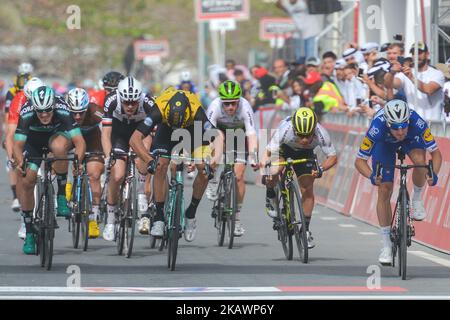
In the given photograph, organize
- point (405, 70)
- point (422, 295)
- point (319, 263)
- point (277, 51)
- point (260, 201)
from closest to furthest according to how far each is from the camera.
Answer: point (422, 295)
point (319, 263)
point (405, 70)
point (260, 201)
point (277, 51)

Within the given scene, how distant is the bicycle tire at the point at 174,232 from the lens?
13258 mm

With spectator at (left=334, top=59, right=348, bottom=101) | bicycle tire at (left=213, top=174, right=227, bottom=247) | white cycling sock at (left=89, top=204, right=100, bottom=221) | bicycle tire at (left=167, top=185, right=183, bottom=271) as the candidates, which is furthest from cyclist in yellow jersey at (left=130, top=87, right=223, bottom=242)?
spectator at (left=334, top=59, right=348, bottom=101)

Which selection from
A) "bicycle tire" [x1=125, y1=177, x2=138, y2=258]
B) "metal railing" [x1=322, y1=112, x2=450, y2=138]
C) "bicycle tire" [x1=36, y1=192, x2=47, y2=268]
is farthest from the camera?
"metal railing" [x1=322, y1=112, x2=450, y2=138]

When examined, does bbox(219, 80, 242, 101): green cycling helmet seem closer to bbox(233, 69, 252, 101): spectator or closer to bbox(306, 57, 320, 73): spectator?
bbox(306, 57, 320, 73): spectator

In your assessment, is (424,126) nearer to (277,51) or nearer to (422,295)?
(422,295)

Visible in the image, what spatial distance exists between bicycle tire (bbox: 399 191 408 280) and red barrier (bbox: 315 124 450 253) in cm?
241

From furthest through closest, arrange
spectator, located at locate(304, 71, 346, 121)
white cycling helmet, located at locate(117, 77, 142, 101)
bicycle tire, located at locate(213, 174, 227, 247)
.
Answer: spectator, located at locate(304, 71, 346, 121)
bicycle tire, located at locate(213, 174, 227, 247)
white cycling helmet, located at locate(117, 77, 142, 101)

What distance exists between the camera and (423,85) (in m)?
17.6

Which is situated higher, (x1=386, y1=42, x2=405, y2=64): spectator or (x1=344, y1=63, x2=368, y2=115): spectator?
(x1=386, y1=42, x2=405, y2=64): spectator

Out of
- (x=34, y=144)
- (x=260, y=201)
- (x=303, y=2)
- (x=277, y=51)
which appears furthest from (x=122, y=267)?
(x=277, y=51)

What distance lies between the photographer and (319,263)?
14117 mm

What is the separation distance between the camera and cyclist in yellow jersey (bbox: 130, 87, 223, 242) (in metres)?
13.9

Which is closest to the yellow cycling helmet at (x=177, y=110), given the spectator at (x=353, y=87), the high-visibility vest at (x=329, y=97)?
the spectator at (x=353, y=87)
